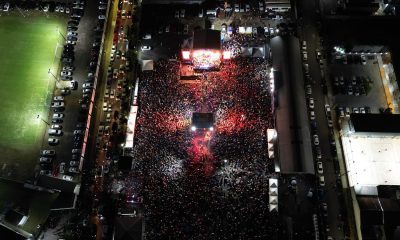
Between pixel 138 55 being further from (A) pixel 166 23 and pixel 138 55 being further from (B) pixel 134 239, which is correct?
(B) pixel 134 239

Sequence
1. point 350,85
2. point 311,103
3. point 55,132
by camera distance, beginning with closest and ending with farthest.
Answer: point 55,132, point 311,103, point 350,85

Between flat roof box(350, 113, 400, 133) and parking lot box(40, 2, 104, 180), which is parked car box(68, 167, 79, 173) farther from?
flat roof box(350, 113, 400, 133)

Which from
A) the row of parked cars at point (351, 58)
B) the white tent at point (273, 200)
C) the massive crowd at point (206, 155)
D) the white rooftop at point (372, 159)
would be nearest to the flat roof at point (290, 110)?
the massive crowd at point (206, 155)

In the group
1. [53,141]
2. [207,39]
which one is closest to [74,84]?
[53,141]

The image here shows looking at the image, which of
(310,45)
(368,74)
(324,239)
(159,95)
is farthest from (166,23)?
(324,239)

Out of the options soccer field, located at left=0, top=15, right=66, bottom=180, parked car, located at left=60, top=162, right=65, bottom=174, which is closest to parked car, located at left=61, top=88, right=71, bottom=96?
soccer field, located at left=0, top=15, right=66, bottom=180

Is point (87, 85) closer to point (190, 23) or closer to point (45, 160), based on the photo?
point (45, 160)
